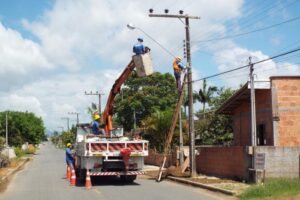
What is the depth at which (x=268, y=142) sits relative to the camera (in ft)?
79.0

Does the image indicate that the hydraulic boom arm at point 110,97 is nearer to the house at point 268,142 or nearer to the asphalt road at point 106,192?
the asphalt road at point 106,192

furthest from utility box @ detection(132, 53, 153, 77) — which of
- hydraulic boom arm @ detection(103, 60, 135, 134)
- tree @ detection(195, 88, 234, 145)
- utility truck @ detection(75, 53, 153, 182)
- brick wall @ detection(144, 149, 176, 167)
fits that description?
tree @ detection(195, 88, 234, 145)

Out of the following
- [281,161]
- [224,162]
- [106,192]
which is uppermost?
Answer: [281,161]

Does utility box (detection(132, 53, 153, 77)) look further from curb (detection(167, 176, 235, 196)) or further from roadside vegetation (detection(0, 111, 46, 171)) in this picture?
roadside vegetation (detection(0, 111, 46, 171))

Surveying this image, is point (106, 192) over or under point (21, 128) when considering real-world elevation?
under

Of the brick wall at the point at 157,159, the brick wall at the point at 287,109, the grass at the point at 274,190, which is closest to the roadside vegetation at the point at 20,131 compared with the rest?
the brick wall at the point at 157,159

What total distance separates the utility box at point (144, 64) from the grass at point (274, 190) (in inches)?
269

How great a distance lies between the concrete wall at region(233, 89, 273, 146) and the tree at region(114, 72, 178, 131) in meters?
32.6

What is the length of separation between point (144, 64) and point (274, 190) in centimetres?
763

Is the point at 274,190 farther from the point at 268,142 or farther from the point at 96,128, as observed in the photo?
the point at 96,128

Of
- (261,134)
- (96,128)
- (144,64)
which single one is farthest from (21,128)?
(144,64)

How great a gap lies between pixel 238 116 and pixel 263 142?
12.8 feet

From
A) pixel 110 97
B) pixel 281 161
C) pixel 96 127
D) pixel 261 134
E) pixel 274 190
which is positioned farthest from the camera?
pixel 261 134

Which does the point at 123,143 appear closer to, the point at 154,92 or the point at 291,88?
the point at 291,88
